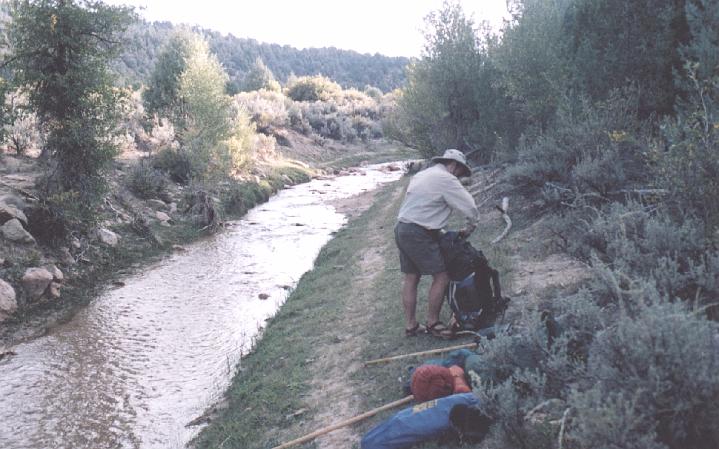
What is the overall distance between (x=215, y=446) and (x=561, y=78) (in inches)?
423

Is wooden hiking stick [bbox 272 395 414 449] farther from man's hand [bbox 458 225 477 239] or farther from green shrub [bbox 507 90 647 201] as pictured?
green shrub [bbox 507 90 647 201]

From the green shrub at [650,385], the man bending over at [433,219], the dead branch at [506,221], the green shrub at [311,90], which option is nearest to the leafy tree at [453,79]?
the dead branch at [506,221]

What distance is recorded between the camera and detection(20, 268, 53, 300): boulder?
38.0ft

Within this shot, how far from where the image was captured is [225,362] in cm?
877

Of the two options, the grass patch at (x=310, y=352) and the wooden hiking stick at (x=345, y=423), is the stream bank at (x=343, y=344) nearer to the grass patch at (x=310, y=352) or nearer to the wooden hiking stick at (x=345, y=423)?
the grass patch at (x=310, y=352)

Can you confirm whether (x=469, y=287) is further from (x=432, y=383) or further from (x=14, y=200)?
(x=14, y=200)

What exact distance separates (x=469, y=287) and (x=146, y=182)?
17.8m

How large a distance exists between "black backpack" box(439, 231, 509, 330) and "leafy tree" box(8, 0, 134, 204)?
11982 millimetres

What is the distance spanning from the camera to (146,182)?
2083 centimetres

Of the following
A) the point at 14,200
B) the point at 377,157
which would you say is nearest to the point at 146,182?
the point at 14,200

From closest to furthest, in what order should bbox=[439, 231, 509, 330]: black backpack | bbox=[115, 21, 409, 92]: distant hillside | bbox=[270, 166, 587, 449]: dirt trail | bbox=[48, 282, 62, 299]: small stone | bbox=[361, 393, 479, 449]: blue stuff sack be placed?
1. bbox=[361, 393, 479, 449]: blue stuff sack
2. bbox=[270, 166, 587, 449]: dirt trail
3. bbox=[439, 231, 509, 330]: black backpack
4. bbox=[48, 282, 62, 299]: small stone
5. bbox=[115, 21, 409, 92]: distant hillside

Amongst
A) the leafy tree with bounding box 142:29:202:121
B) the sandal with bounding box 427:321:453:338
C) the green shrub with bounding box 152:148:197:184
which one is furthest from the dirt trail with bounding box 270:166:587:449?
the leafy tree with bounding box 142:29:202:121

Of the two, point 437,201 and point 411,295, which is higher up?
point 437,201

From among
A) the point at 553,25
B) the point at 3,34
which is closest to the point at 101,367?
the point at 3,34
